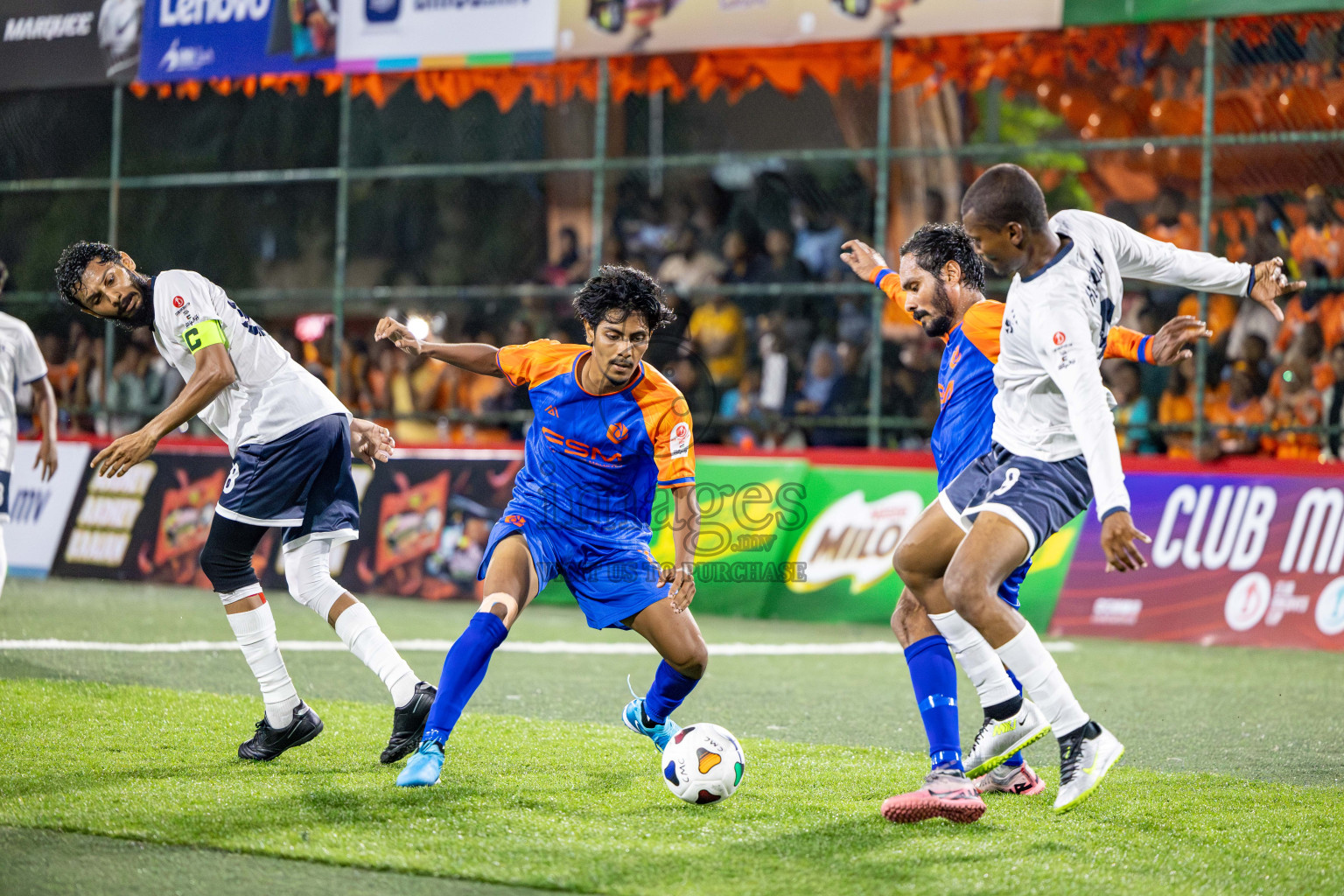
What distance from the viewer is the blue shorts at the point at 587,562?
577 centimetres

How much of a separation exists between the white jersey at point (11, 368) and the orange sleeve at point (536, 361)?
369 centimetres

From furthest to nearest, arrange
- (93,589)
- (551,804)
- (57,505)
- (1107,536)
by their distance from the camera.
Answer: (57,505)
(93,589)
(551,804)
(1107,536)

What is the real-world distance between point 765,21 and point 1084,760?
9.76 metres

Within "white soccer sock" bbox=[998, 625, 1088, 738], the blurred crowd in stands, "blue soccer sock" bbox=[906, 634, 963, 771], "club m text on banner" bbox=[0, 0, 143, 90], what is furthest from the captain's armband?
"club m text on banner" bbox=[0, 0, 143, 90]

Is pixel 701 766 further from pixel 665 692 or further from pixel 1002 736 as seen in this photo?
pixel 1002 736

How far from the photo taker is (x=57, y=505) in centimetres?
1434

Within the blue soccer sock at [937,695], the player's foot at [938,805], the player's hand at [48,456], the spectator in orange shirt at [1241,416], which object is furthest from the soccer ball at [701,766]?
the spectator in orange shirt at [1241,416]

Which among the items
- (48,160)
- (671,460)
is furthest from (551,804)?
(48,160)

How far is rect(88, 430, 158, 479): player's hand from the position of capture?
567 centimetres

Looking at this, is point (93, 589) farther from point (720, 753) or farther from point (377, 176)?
point (720, 753)

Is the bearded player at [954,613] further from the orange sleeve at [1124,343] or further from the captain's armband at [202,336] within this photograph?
the captain's armband at [202,336]

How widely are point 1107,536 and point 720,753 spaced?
1632 millimetres

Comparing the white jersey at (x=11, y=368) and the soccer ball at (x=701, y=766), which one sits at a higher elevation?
the white jersey at (x=11, y=368)

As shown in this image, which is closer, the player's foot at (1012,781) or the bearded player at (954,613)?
the bearded player at (954,613)
